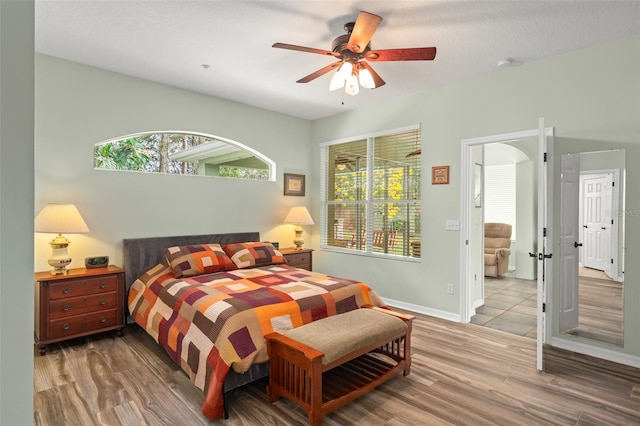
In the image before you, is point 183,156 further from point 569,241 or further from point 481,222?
point 569,241

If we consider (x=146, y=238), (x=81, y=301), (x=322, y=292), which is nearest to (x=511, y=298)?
(x=322, y=292)

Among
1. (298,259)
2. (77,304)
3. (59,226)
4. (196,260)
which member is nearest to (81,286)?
(77,304)

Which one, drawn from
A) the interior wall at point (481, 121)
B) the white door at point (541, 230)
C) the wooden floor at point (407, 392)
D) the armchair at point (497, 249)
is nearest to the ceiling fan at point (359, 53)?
the white door at point (541, 230)

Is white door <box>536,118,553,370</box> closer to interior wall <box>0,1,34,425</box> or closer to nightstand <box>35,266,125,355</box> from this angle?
interior wall <box>0,1,34,425</box>

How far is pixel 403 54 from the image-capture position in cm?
243

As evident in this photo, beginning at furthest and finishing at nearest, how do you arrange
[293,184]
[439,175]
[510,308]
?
1. [293,184]
2. [510,308]
3. [439,175]

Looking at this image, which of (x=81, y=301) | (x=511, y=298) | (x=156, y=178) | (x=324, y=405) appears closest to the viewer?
(x=324, y=405)

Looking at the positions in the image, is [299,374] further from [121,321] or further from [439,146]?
[439,146]

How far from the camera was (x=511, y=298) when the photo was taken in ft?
16.1

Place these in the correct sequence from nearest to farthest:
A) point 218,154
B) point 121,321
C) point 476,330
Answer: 1. point 121,321
2. point 476,330
3. point 218,154

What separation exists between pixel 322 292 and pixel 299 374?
0.85 meters

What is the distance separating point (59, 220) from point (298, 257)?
Result: 2795 millimetres

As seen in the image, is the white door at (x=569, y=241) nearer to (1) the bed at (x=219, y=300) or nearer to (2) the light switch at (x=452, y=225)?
(2) the light switch at (x=452, y=225)

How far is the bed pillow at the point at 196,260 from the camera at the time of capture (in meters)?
3.43
